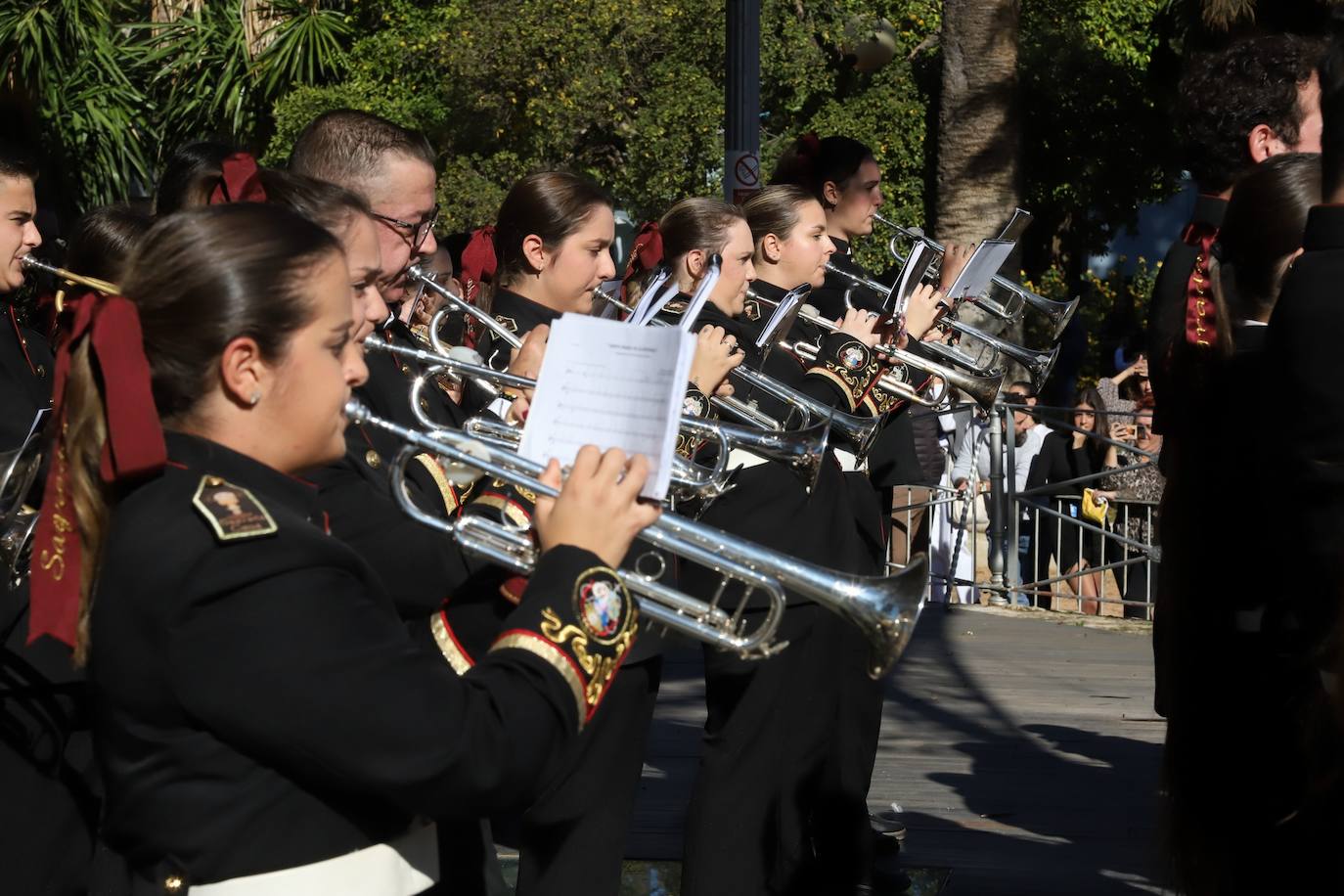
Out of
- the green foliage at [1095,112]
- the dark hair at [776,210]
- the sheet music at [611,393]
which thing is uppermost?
the green foliage at [1095,112]

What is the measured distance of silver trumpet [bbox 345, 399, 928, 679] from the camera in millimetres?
2520

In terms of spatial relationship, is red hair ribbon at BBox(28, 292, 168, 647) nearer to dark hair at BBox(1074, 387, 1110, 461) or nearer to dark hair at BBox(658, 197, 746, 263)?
dark hair at BBox(658, 197, 746, 263)

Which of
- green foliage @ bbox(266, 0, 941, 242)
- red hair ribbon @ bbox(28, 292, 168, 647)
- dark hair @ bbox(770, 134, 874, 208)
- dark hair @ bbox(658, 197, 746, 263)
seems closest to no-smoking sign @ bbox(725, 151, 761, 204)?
dark hair @ bbox(770, 134, 874, 208)

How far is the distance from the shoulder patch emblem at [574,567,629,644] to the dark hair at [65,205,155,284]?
209 cm

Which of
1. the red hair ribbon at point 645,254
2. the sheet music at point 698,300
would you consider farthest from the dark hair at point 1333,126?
the red hair ribbon at point 645,254

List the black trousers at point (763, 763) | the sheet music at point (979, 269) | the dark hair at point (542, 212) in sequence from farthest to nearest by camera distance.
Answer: the sheet music at point (979, 269), the black trousers at point (763, 763), the dark hair at point (542, 212)

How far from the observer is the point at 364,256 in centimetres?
295

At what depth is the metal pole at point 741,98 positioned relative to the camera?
8.55 m

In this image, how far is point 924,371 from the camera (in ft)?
17.0

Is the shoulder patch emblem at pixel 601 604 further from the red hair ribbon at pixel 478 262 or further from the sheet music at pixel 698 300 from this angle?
the red hair ribbon at pixel 478 262

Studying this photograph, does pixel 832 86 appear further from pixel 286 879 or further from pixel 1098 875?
pixel 286 879

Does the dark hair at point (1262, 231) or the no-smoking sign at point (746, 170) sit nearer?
the dark hair at point (1262, 231)

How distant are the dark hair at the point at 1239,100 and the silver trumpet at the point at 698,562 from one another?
2.03 meters

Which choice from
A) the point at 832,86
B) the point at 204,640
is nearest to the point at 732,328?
the point at 204,640
